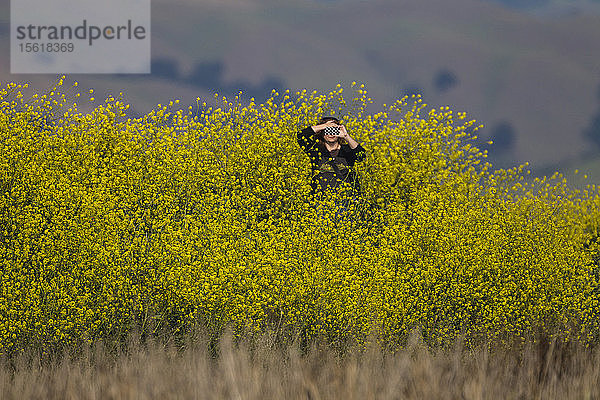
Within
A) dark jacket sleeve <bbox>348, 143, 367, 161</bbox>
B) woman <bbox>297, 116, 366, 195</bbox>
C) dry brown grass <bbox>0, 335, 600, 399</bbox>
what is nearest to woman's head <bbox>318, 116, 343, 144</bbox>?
woman <bbox>297, 116, 366, 195</bbox>

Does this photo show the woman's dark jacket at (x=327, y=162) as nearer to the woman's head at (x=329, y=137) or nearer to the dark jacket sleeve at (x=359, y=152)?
the dark jacket sleeve at (x=359, y=152)

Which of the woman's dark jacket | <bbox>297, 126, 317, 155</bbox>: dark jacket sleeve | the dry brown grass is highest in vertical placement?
<bbox>297, 126, 317, 155</bbox>: dark jacket sleeve

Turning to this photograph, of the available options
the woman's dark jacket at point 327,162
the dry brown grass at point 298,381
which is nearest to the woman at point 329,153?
the woman's dark jacket at point 327,162

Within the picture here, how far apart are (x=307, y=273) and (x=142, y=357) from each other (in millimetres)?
3811

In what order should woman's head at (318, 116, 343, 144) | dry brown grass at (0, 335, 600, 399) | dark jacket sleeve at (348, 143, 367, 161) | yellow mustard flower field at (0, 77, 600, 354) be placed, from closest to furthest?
dry brown grass at (0, 335, 600, 399), yellow mustard flower field at (0, 77, 600, 354), dark jacket sleeve at (348, 143, 367, 161), woman's head at (318, 116, 343, 144)

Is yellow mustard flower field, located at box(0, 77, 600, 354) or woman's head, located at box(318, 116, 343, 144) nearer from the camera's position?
yellow mustard flower field, located at box(0, 77, 600, 354)

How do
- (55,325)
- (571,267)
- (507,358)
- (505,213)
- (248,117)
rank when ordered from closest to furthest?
1. (507,358)
2. (55,325)
3. (571,267)
4. (505,213)
5. (248,117)

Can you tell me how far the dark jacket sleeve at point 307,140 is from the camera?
1391 cm

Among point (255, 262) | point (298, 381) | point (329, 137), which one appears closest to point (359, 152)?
point (329, 137)

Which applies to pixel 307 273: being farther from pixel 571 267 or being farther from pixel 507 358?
pixel 571 267

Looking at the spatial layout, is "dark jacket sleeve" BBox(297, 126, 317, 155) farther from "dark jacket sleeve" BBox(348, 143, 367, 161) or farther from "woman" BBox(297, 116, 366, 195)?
"dark jacket sleeve" BBox(348, 143, 367, 161)

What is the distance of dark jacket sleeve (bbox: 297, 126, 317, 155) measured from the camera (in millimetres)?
13906

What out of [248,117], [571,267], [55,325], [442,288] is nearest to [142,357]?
[55,325]

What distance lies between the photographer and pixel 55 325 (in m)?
8.13
